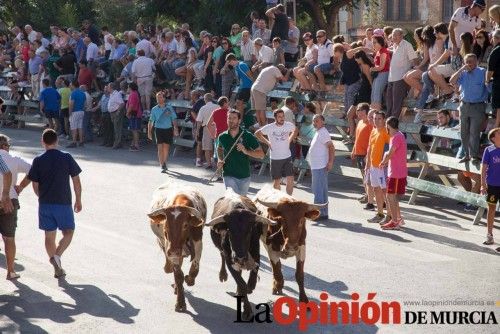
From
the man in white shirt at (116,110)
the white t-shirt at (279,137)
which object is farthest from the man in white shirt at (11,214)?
the man in white shirt at (116,110)

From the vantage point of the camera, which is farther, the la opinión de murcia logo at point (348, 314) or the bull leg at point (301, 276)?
the bull leg at point (301, 276)

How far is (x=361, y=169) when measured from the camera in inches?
802

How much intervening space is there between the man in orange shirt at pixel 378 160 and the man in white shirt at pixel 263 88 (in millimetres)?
6064

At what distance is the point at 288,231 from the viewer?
12227 mm

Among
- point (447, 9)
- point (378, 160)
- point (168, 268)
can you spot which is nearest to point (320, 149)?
point (378, 160)

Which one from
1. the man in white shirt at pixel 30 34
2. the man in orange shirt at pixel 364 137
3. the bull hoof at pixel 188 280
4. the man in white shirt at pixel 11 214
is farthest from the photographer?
the man in white shirt at pixel 30 34

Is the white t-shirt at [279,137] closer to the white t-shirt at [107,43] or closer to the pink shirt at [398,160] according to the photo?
the pink shirt at [398,160]

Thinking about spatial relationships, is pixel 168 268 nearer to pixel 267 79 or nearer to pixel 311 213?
pixel 311 213

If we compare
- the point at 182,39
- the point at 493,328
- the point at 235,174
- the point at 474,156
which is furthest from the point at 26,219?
the point at 182,39

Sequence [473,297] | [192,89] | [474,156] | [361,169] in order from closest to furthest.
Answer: [473,297] < [474,156] < [361,169] < [192,89]

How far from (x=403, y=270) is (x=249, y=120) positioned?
28.2 feet

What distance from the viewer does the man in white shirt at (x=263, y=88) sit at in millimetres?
23875

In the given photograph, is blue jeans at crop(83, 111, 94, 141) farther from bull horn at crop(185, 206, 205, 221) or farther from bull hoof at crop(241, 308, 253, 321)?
bull hoof at crop(241, 308, 253, 321)

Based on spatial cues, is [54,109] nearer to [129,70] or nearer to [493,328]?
[129,70]
